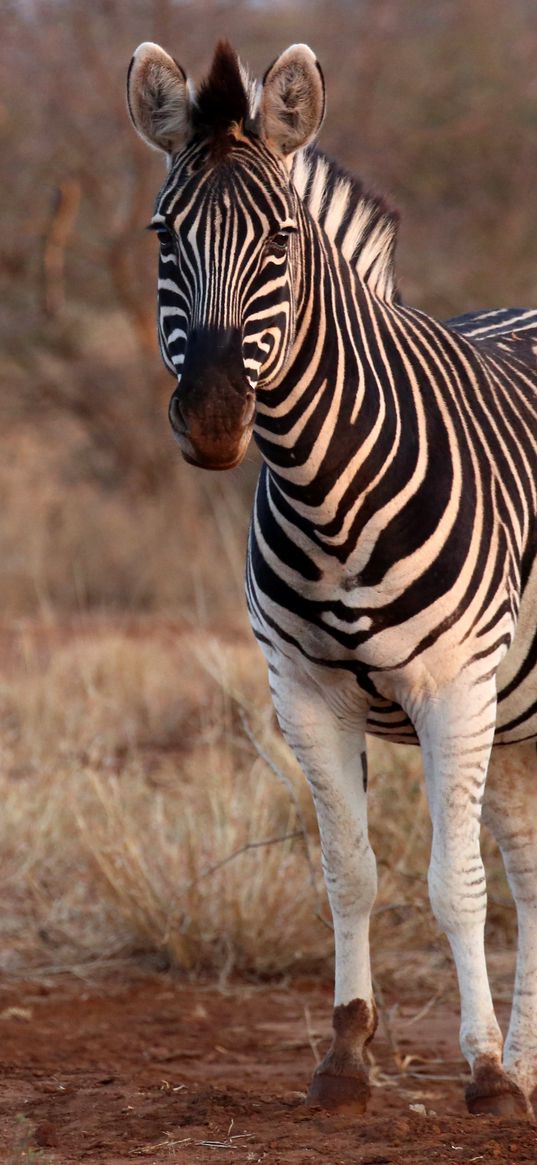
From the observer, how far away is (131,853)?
536 centimetres

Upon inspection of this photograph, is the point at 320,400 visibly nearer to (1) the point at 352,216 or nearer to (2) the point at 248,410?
(2) the point at 248,410

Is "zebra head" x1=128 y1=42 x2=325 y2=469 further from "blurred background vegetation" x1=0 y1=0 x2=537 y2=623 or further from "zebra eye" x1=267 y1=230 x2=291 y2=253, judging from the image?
"blurred background vegetation" x1=0 y1=0 x2=537 y2=623

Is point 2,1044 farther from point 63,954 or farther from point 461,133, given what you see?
point 461,133

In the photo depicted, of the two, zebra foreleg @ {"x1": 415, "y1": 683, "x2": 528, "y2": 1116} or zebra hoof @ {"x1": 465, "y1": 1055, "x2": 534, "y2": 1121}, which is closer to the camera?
zebra foreleg @ {"x1": 415, "y1": 683, "x2": 528, "y2": 1116}

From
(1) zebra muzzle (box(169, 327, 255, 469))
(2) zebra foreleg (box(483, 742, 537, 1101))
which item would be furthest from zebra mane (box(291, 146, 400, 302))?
(2) zebra foreleg (box(483, 742, 537, 1101))

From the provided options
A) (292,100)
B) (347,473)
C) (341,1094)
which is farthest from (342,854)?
(292,100)

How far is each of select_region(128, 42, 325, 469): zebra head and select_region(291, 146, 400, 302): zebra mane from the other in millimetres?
238

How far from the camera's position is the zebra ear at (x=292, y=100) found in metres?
3.13

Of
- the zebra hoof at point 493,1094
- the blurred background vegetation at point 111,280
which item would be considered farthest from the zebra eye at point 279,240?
the blurred background vegetation at point 111,280

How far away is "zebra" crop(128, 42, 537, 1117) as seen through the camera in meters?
3.05

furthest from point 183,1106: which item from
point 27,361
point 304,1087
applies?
point 27,361

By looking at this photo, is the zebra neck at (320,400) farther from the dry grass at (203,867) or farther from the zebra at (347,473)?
the dry grass at (203,867)

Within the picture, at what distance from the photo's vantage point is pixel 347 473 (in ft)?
10.9

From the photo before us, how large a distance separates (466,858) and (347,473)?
3.01 feet
